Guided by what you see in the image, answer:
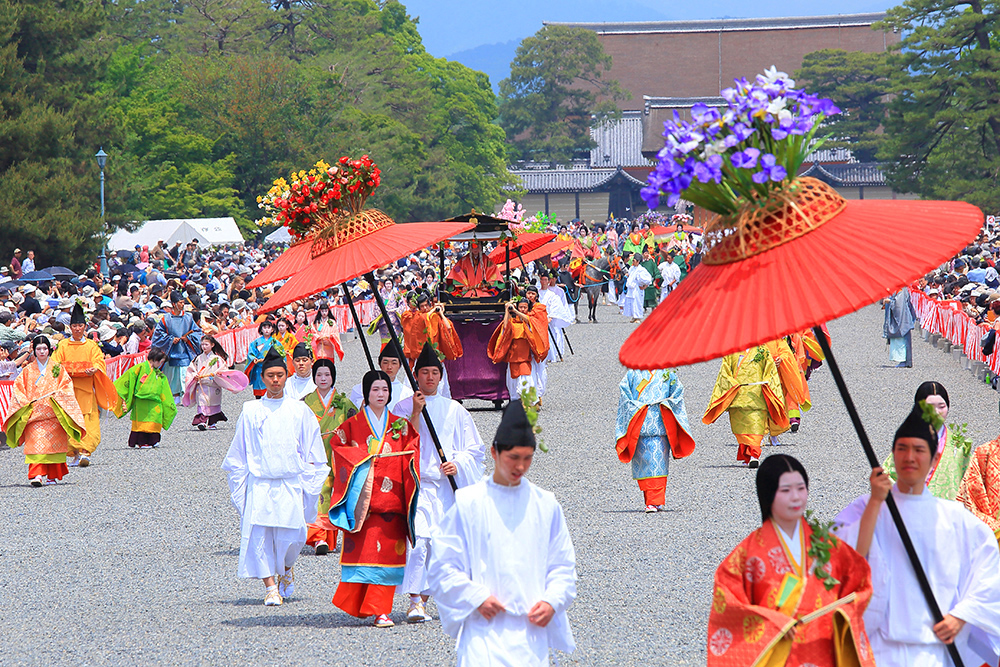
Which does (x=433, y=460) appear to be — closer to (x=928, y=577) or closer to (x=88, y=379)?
(x=928, y=577)

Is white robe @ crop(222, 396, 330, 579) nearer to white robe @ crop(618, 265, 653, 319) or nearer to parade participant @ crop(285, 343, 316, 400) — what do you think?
parade participant @ crop(285, 343, 316, 400)

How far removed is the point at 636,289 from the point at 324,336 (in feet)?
49.1

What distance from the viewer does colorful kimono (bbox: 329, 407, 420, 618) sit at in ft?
21.9

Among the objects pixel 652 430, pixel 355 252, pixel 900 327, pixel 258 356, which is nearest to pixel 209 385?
pixel 258 356

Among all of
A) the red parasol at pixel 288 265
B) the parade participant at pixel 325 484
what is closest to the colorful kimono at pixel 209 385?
the parade participant at pixel 325 484

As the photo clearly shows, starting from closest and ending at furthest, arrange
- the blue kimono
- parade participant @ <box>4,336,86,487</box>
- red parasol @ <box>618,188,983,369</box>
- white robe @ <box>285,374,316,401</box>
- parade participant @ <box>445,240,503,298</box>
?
1. red parasol @ <box>618,188,983,369</box>
2. white robe @ <box>285,374,316,401</box>
3. parade participant @ <box>4,336,86,487</box>
4. the blue kimono
5. parade participant @ <box>445,240,503,298</box>

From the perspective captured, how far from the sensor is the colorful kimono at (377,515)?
669cm

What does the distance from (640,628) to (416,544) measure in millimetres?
1180

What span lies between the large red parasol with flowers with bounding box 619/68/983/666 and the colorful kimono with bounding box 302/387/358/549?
496 cm

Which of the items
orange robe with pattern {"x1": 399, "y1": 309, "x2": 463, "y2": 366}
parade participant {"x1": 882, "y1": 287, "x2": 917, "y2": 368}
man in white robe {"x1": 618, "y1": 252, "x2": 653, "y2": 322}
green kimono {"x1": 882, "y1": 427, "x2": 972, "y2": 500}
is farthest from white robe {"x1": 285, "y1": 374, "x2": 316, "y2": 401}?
man in white robe {"x1": 618, "y1": 252, "x2": 653, "y2": 322}

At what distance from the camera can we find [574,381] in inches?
738

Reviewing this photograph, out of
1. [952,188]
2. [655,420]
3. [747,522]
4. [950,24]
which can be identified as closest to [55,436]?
[655,420]

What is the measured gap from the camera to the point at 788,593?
3900 millimetres

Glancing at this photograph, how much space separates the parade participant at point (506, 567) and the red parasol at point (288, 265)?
1.95m
